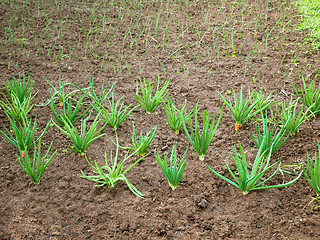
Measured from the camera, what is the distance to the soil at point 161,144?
1909 millimetres

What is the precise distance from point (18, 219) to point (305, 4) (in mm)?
3986

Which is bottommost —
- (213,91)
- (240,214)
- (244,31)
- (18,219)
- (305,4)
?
(18,219)

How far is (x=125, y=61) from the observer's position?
3309 mm

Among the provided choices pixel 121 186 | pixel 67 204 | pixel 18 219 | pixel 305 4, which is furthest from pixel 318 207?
pixel 305 4

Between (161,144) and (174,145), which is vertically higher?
(174,145)

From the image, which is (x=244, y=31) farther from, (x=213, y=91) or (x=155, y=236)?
(x=155, y=236)

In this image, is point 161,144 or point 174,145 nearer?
point 174,145

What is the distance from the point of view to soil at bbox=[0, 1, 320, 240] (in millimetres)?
1909

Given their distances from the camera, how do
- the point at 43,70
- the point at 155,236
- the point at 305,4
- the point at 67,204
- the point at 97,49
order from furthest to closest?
the point at 305,4, the point at 97,49, the point at 43,70, the point at 67,204, the point at 155,236

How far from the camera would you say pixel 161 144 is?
2457 mm

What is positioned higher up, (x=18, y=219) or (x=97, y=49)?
(x=97, y=49)

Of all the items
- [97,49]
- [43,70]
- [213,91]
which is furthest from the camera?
[97,49]

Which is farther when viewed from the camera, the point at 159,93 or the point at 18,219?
the point at 159,93

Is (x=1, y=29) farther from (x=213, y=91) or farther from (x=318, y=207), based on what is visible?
(x=318, y=207)
